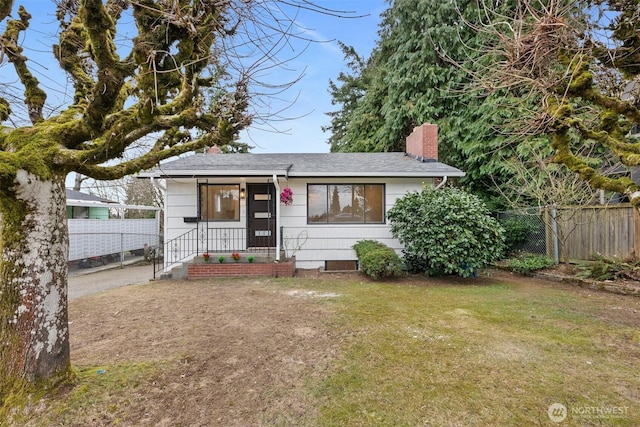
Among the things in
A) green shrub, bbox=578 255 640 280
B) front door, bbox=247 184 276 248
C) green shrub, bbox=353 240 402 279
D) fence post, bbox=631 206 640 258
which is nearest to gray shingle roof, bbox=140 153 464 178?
front door, bbox=247 184 276 248

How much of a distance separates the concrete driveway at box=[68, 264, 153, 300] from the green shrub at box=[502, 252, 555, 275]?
33.7ft

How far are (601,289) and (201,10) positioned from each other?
888cm

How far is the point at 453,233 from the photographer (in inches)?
283

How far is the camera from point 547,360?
3332 mm

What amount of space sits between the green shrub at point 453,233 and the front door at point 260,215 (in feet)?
12.7

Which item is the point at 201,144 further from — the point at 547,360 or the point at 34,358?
the point at 547,360

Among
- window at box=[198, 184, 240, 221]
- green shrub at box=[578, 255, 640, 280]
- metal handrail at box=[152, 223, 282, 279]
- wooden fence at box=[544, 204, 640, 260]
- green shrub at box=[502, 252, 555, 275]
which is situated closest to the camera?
green shrub at box=[578, 255, 640, 280]

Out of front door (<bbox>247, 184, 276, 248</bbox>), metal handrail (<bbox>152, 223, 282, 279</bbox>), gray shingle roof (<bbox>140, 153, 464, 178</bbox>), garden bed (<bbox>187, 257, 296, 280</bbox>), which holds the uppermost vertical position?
gray shingle roof (<bbox>140, 153, 464, 178</bbox>)

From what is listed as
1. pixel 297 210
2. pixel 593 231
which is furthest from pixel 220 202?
pixel 593 231

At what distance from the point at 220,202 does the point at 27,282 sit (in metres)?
6.52

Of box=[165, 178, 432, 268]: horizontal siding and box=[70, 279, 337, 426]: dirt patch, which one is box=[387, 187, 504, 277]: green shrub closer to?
box=[165, 178, 432, 268]: horizontal siding

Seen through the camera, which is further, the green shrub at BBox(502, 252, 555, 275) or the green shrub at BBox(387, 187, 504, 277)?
the green shrub at BBox(502, 252, 555, 275)

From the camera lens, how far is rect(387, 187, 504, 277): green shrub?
7.17 metres

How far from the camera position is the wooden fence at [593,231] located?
7.29m
